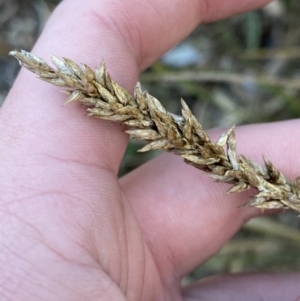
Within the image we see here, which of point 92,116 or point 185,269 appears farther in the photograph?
point 185,269

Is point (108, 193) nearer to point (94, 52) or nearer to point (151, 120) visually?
point (151, 120)

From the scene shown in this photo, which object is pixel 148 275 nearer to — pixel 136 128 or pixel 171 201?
pixel 171 201

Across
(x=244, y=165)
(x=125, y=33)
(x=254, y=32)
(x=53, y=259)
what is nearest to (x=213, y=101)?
(x=254, y=32)

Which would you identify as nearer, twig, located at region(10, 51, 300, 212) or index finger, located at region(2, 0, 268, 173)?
twig, located at region(10, 51, 300, 212)

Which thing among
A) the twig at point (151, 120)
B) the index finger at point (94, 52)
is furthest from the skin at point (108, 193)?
the twig at point (151, 120)

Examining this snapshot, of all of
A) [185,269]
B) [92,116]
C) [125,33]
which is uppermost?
[125,33]

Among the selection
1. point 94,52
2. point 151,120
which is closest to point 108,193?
point 151,120

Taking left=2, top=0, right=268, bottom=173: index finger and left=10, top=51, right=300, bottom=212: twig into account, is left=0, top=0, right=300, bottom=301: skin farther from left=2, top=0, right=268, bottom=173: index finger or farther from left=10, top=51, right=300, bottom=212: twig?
left=10, top=51, right=300, bottom=212: twig

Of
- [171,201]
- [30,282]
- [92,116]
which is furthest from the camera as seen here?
[171,201]

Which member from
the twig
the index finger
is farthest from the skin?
the twig
